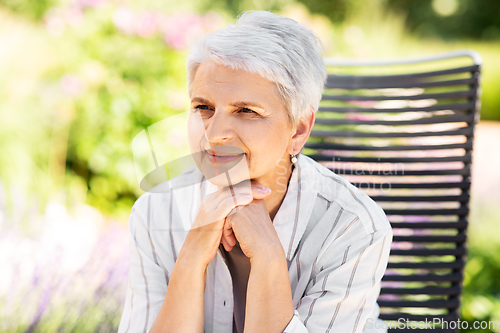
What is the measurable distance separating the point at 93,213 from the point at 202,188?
1933mm

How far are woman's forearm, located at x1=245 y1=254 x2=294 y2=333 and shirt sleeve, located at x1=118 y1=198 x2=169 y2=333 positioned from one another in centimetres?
39

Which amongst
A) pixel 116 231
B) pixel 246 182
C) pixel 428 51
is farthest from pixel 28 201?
pixel 428 51

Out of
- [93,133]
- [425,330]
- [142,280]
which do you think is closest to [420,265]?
[425,330]

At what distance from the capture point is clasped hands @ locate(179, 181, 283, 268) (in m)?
1.46

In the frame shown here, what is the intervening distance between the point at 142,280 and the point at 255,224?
0.50m

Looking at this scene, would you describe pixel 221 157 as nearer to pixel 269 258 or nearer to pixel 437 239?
pixel 269 258

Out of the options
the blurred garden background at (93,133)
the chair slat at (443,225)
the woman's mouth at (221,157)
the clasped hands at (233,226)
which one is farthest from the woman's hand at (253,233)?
the blurred garden background at (93,133)

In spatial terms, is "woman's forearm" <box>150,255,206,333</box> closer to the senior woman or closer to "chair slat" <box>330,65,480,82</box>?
the senior woman

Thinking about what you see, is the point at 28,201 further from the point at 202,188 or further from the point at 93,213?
the point at 202,188

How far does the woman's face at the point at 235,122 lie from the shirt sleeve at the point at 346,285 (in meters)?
0.43

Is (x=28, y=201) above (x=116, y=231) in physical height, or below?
above

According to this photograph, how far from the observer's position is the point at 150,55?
4098 millimetres

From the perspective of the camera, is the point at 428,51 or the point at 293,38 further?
the point at 428,51

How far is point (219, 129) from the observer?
4.47ft
